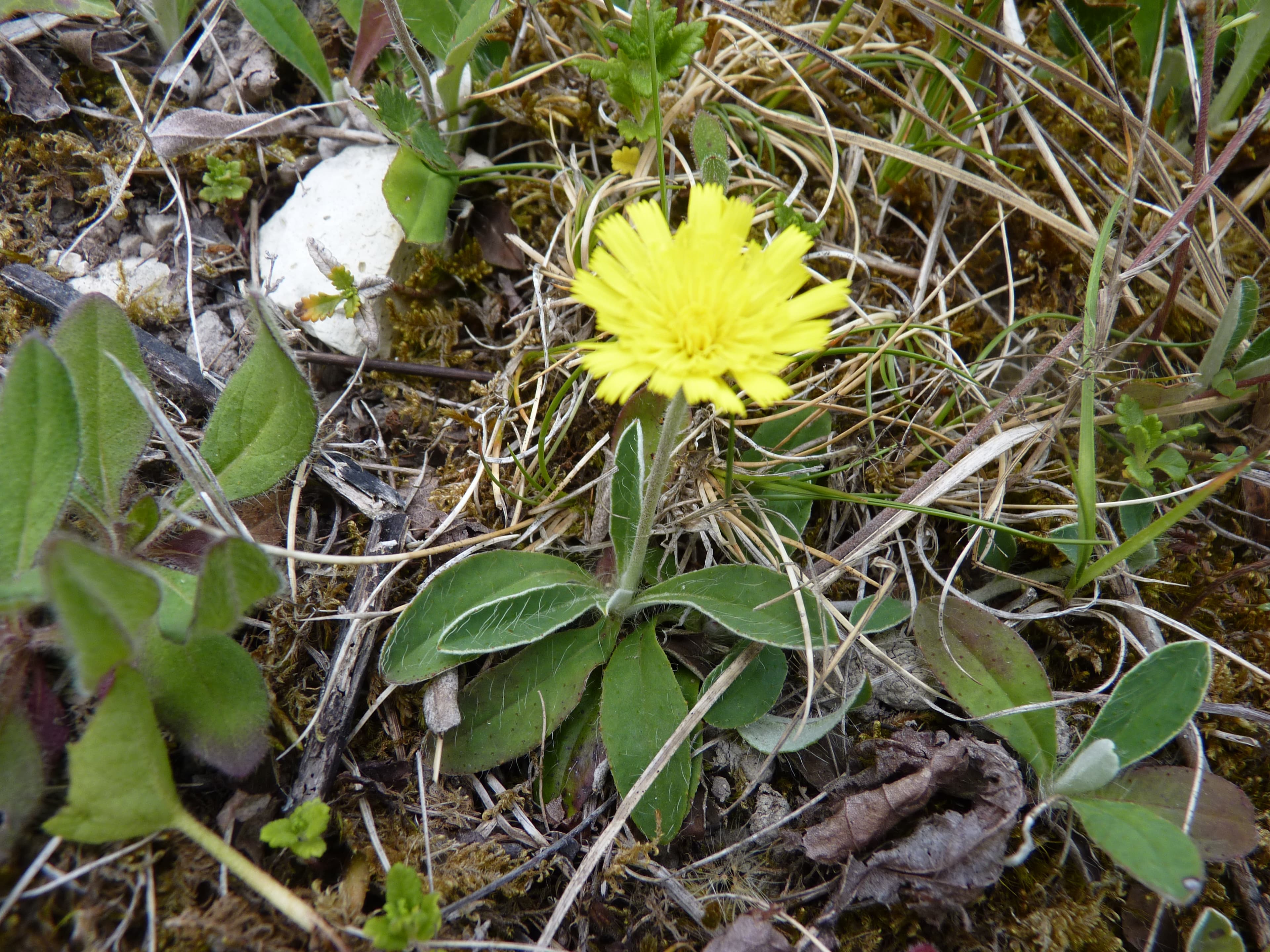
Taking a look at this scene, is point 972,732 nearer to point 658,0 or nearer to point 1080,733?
point 1080,733

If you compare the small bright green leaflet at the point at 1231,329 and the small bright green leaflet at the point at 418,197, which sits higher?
the small bright green leaflet at the point at 418,197

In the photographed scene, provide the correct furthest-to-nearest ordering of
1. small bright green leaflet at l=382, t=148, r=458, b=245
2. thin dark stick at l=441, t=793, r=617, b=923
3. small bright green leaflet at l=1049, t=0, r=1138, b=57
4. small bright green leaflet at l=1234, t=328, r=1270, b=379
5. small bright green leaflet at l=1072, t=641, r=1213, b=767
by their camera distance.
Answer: small bright green leaflet at l=1049, t=0, r=1138, b=57, small bright green leaflet at l=382, t=148, r=458, b=245, small bright green leaflet at l=1234, t=328, r=1270, b=379, small bright green leaflet at l=1072, t=641, r=1213, b=767, thin dark stick at l=441, t=793, r=617, b=923

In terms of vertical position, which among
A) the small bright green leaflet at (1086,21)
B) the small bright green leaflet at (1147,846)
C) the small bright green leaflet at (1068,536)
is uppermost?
the small bright green leaflet at (1086,21)

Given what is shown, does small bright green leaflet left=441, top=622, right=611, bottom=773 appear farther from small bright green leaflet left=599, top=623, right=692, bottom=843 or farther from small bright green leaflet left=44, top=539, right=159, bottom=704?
small bright green leaflet left=44, top=539, right=159, bottom=704

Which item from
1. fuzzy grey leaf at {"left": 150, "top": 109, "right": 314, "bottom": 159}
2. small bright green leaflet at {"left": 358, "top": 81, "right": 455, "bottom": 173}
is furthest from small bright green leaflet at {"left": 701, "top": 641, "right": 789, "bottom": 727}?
fuzzy grey leaf at {"left": 150, "top": 109, "right": 314, "bottom": 159}

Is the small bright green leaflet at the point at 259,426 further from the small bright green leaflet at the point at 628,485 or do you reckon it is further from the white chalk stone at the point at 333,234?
the small bright green leaflet at the point at 628,485

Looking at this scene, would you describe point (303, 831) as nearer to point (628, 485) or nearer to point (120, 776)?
point (120, 776)

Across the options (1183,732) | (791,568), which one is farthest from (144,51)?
(1183,732)

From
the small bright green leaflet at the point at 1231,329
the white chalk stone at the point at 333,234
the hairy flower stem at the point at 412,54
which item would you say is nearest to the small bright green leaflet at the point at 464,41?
the hairy flower stem at the point at 412,54
